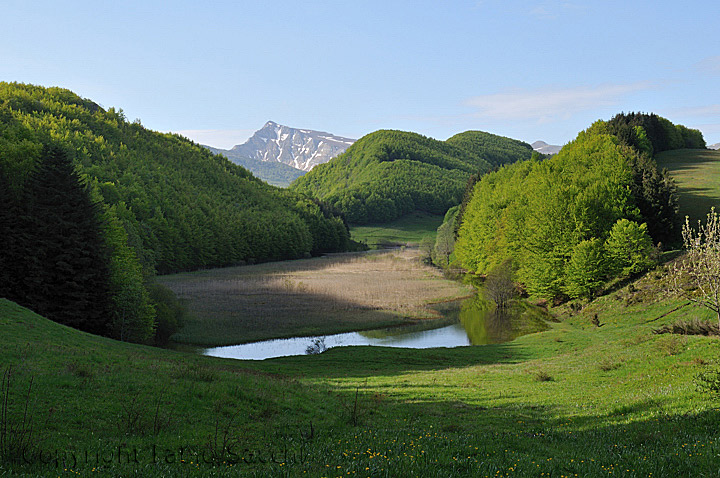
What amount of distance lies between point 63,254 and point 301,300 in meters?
32.5

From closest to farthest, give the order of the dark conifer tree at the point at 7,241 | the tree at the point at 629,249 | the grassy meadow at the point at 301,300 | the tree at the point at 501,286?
the dark conifer tree at the point at 7,241 → the tree at the point at 629,249 → the grassy meadow at the point at 301,300 → the tree at the point at 501,286

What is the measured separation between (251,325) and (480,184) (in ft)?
228

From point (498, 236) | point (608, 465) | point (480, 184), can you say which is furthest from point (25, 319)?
point (480, 184)

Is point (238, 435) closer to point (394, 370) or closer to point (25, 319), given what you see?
point (394, 370)

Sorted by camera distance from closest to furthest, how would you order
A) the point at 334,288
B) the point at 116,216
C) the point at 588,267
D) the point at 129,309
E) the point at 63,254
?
the point at 63,254
the point at 129,309
the point at 588,267
the point at 116,216
the point at 334,288

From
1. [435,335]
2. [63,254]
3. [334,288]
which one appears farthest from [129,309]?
[334,288]

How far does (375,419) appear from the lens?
14.7 meters

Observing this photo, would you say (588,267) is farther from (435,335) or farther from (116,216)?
(116,216)

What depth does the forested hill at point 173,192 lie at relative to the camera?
356 feet

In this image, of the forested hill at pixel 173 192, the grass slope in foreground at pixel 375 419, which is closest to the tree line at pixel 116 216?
the forested hill at pixel 173 192

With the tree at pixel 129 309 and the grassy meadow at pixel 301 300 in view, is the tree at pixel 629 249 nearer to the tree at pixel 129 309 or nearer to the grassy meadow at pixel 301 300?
the grassy meadow at pixel 301 300

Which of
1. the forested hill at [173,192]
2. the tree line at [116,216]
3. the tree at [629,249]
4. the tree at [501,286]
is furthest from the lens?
the forested hill at [173,192]

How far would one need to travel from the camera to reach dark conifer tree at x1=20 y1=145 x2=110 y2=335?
37719mm

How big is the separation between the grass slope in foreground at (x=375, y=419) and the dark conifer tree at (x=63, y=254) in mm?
13316
